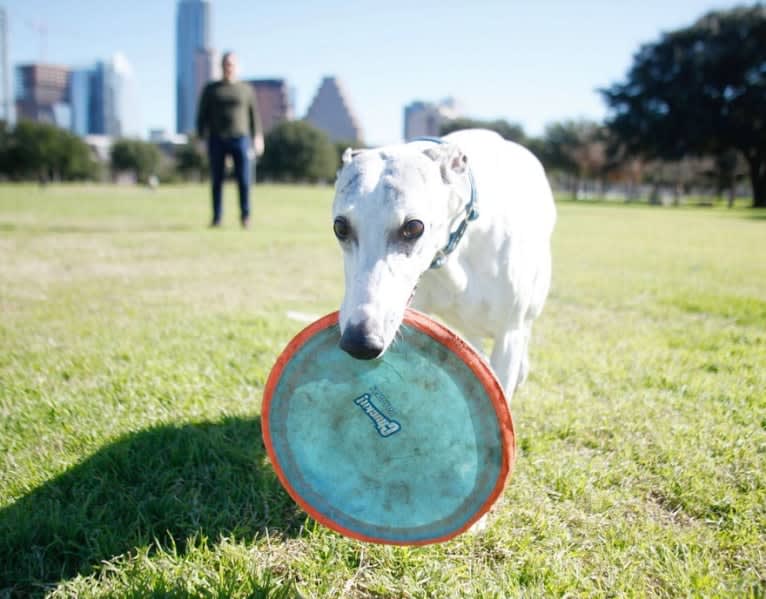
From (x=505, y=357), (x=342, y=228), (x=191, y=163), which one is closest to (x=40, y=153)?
(x=191, y=163)

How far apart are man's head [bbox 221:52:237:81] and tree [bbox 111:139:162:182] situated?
8621 cm

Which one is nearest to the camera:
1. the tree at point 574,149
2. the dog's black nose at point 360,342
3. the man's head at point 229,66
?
the dog's black nose at point 360,342

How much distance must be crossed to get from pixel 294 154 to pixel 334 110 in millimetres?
62021

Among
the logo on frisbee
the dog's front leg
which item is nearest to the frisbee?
the logo on frisbee

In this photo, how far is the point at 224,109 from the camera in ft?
33.7

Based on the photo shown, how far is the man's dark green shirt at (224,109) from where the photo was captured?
1023cm

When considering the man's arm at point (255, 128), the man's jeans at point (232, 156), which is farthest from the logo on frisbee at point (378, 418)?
the man's arm at point (255, 128)

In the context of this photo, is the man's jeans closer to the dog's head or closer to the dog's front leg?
the dog's front leg

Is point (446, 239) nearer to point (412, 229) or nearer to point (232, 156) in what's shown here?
point (412, 229)

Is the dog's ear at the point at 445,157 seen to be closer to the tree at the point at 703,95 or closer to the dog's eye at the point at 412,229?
the dog's eye at the point at 412,229

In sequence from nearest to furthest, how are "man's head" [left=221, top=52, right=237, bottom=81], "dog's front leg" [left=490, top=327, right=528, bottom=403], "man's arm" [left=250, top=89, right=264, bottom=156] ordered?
"dog's front leg" [left=490, top=327, right=528, bottom=403] → "man's head" [left=221, top=52, right=237, bottom=81] → "man's arm" [left=250, top=89, right=264, bottom=156]

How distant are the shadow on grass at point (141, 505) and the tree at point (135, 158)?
94836mm

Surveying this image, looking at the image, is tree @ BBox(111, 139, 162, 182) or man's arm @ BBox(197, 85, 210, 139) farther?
tree @ BBox(111, 139, 162, 182)

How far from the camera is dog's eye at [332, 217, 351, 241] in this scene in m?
2.03
